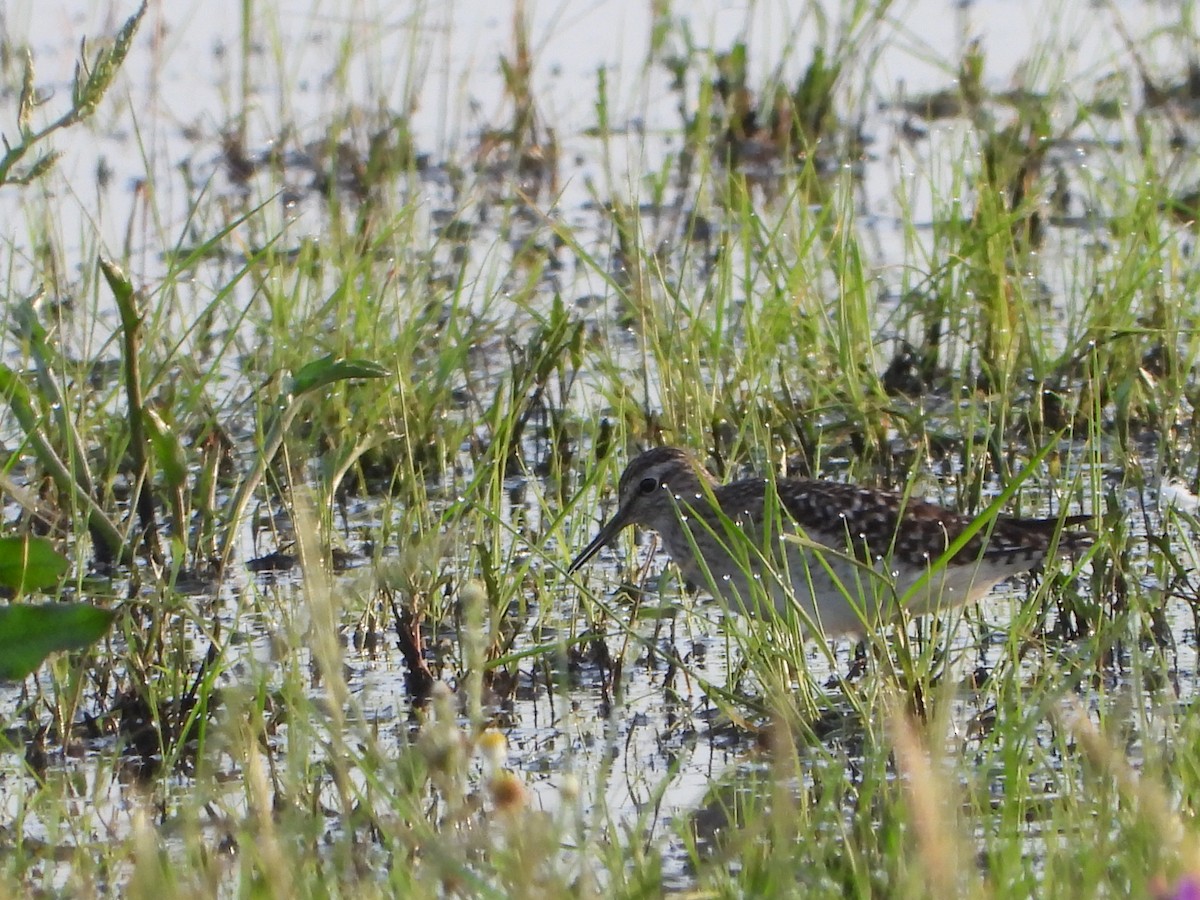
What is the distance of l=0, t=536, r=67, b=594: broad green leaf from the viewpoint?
5.18 m

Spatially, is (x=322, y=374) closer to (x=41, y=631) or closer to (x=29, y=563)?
(x=29, y=563)

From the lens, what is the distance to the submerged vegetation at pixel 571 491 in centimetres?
393

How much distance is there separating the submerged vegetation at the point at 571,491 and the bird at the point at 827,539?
0.42ft

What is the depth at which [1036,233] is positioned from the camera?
9.37m

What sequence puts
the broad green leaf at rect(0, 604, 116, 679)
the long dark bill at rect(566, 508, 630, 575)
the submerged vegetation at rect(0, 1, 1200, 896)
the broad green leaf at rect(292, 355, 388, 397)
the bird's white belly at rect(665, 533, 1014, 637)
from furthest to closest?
the long dark bill at rect(566, 508, 630, 575) < the broad green leaf at rect(292, 355, 388, 397) < the bird's white belly at rect(665, 533, 1014, 637) < the broad green leaf at rect(0, 604, 116, 679) < the submerged vegetation at rect(0, 1, 1200, 896)

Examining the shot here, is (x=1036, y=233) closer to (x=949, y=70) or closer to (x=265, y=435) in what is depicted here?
(x=949, y=70)

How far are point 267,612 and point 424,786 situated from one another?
1434 millimetres

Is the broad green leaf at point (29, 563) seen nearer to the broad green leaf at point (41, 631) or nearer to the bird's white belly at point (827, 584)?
the broad green leaf at point (41, 631)

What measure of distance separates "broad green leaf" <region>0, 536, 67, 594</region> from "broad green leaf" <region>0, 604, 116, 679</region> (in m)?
0.38

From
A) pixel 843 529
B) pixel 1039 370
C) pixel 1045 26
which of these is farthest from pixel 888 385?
pixel 1045 26

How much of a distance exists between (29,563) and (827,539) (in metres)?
2.20

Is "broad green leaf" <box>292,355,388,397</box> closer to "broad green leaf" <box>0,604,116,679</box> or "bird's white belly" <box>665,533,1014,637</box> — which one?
"bird's white belly" <box>665,533,1014,637</box>

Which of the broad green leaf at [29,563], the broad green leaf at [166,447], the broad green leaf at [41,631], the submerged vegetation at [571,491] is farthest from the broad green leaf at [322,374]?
the broad green leaf at [41,631]

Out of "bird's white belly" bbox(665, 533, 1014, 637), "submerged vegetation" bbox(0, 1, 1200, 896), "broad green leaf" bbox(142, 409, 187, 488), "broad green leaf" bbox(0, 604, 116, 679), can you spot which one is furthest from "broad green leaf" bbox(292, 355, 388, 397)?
"broad green leaf" bbox(0, 604, 116, 679)
